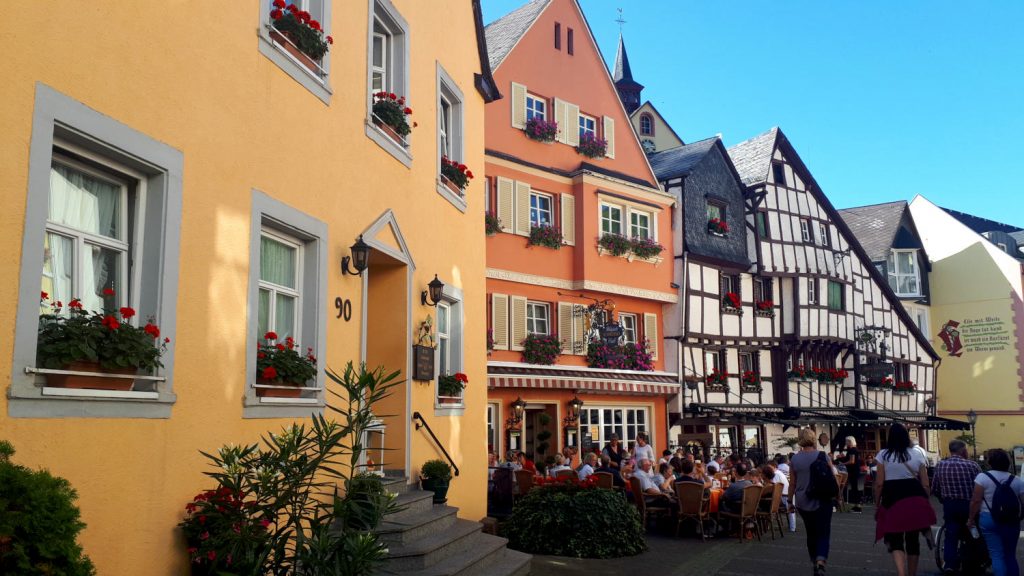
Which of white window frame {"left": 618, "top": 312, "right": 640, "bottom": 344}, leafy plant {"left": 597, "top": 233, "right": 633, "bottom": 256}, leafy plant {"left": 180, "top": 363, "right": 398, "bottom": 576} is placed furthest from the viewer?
white window frame {"left": 618, "top": 312, "right": 640, "bottom": 344}

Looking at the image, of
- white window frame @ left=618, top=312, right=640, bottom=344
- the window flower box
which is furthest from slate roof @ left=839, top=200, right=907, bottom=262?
white window frame @ left=618, top=312, right=640, bottom=344

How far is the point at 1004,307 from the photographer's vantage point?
39.4 meters

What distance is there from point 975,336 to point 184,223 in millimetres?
40897

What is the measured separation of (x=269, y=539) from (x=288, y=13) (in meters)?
4.41

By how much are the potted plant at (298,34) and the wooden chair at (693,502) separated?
8.07m

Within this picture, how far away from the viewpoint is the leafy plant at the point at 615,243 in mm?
20906

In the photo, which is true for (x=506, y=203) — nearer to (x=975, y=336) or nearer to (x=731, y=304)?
(x=731, y=304)

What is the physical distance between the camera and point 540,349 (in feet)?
64.1

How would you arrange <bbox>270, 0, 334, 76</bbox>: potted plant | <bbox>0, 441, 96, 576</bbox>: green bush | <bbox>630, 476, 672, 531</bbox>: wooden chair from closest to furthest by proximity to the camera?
1. <bbox>0, 441, 96, 576</bbox>: green bush
2. <bbox>270, 0, 334, 76</bbox>: potted plant
3. <bbox>630, 476, 672, 531</bbox>: wooden chair

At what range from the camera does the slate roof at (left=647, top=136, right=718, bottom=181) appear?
24.5 metres

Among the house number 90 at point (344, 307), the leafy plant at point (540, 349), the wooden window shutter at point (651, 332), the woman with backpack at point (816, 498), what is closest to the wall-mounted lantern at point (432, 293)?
the house number 90 at point (344, 307)

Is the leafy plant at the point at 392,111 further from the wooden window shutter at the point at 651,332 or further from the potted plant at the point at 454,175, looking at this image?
the wooden window shutter at the point at 651,332

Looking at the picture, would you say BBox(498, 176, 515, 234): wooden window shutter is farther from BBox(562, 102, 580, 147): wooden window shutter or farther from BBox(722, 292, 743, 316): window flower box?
BBox(722, 292, 743, 316): window flower box

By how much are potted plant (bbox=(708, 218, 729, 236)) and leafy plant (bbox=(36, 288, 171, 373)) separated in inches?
814
